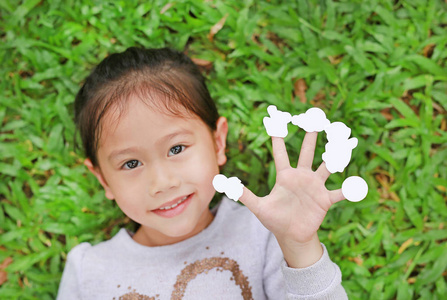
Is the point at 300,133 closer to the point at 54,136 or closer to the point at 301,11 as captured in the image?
the point at 301,11

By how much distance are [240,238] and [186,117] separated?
53 cm

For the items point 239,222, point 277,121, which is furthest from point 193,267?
point 277,121

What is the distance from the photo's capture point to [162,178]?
4.61 ft

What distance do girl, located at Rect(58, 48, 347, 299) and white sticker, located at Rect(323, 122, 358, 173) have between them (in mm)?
70

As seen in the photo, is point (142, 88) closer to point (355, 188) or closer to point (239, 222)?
point (239, 222)

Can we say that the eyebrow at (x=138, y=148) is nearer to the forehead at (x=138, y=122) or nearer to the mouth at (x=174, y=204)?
the forehead at (x=138, y=122)

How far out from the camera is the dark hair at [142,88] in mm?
1457

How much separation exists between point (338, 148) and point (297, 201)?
190 millimetres

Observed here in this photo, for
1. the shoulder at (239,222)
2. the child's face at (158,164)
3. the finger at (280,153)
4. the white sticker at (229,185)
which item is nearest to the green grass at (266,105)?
the shoulder at (239,222)

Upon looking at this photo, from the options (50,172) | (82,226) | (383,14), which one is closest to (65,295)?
(82,226)

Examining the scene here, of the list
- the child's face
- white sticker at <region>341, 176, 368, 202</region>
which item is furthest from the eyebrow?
white sticker at <region>341, 176, 368, 202</region>

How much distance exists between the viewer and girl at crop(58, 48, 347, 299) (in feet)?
4.04

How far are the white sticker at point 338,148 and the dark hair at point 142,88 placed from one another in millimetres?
583

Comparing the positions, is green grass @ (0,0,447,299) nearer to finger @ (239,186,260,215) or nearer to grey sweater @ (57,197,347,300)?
grey sweater @ (57,197,347,300)
